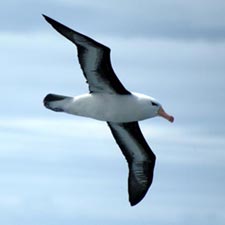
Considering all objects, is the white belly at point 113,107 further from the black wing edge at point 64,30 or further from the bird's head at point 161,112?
the black wing edge at point 64,30

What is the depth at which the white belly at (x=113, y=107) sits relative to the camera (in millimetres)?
26594

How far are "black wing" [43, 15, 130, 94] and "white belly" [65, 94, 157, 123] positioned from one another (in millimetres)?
303

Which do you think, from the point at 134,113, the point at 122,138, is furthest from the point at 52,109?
the point at 122,138

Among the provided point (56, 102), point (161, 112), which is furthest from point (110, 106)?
point (161, 112)

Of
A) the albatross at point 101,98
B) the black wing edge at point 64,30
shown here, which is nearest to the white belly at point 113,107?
the albatross at point 101,98

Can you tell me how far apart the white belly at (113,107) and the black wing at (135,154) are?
3216 mm

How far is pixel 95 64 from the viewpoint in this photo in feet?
87.6

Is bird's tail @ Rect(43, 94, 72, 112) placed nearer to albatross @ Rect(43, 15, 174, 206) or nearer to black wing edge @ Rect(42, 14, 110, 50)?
albatross @ Rect(43, 15, 174, 206)

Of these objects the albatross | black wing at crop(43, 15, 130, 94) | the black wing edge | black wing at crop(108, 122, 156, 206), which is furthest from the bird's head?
the black wing edge

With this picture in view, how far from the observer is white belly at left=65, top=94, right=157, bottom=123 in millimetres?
26594

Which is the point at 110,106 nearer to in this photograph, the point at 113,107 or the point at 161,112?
the point at 113,107

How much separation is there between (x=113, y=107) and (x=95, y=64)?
5.00ft

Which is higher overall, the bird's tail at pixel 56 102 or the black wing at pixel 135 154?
the bird's tail at pixel 56 102

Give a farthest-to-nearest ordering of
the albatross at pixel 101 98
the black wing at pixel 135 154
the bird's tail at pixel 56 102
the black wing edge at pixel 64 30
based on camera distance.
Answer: the black wing at pixel 135 154 → the bird's tail at pixel 56 102 → the albatross at pixel 101 98 → the black wing edge at pixel 64 30
